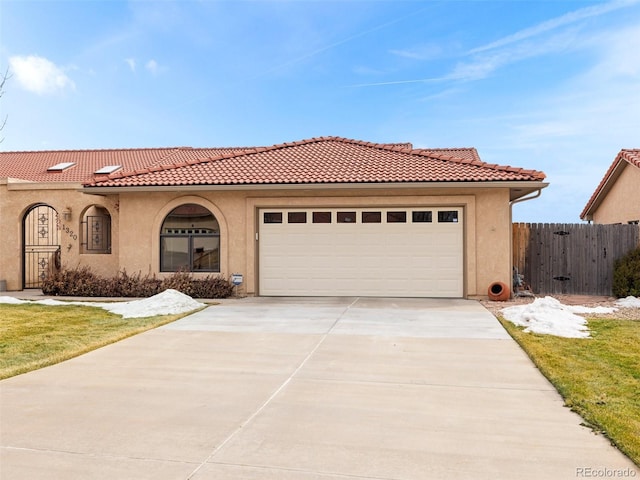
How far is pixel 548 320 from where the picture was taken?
374 inches

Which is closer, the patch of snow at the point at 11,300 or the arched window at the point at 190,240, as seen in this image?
the patch of snow at the point at 11,300

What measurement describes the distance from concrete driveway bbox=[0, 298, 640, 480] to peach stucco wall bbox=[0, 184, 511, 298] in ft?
17.9

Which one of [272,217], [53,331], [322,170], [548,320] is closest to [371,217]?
[322,170]

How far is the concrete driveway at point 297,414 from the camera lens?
3.74 metres

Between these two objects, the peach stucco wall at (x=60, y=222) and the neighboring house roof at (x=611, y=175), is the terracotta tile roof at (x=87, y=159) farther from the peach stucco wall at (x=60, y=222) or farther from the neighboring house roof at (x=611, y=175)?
the neighboring house roof at (x=611, y=175)

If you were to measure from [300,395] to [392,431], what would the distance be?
51.4 inches

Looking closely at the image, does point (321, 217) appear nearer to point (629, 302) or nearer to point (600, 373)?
point (629, 302)

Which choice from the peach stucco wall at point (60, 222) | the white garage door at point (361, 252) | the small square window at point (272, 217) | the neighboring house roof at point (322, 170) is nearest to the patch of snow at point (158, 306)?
the white garage door at point (361, 252)

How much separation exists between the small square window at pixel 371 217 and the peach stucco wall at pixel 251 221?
33 centimetres

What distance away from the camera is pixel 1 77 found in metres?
9.54

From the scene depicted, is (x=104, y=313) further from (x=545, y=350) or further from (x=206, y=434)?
(x=545, y=350)

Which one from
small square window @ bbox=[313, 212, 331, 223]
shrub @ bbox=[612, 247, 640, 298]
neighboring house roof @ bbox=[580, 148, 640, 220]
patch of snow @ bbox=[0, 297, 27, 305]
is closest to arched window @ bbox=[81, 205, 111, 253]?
patch of snow @ bbox=[0, 297, 27, 305]

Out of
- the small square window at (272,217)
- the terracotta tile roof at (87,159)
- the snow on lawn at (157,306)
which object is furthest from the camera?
the terracotta tile roof at (87,159)

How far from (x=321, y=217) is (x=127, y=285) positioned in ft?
19.5
